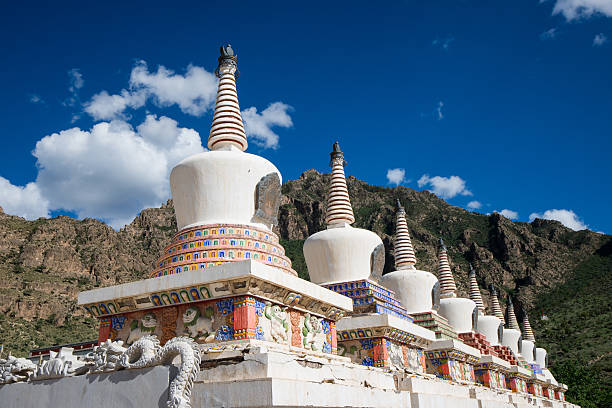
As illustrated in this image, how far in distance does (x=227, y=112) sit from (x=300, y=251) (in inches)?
2982

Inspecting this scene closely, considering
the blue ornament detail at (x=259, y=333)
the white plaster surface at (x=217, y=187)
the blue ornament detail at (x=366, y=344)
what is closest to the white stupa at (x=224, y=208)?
the white plaster surface at (x=217, y=187)

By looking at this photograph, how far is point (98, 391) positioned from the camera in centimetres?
834

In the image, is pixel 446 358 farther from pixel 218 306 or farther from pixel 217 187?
pixel 218 306

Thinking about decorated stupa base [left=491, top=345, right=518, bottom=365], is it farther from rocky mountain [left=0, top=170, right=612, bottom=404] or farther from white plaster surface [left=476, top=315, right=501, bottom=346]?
rocky mountain [left=0, top=170, right=612, bottom=404]

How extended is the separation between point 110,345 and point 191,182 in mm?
4577

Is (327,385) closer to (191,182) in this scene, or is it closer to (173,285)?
(173,285)

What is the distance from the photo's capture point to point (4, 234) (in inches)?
2621

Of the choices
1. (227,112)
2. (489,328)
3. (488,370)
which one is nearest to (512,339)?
(489,328)

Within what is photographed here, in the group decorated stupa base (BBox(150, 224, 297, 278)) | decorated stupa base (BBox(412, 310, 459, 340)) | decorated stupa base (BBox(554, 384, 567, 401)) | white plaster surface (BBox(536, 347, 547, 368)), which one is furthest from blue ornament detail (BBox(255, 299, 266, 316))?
white plaster surface (BBox(536, 347, 547, 368))

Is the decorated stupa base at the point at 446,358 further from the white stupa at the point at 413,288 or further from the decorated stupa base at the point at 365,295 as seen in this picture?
the decorated stupa base at the point at 365,295

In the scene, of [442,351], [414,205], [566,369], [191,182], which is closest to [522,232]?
[414,205]

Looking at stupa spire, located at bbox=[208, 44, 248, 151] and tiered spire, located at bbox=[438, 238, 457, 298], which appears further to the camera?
tiered spire, located at bbox=[438, 238, 457, 298]

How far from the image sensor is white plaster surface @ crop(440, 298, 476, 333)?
26766mm

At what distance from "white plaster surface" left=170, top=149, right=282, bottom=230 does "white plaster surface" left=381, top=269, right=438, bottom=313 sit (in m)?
11.1
